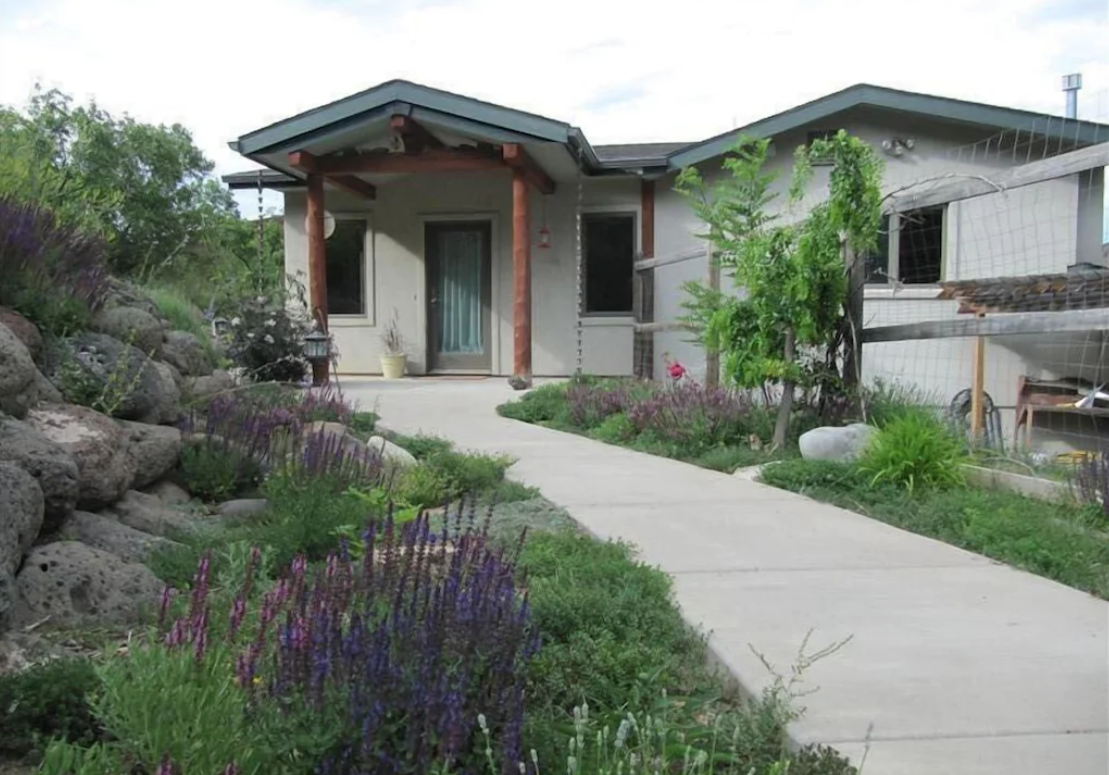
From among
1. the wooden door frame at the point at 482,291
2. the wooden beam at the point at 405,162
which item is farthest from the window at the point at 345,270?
the wooden beam at the point at 405,162

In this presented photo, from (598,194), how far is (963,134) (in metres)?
4.89

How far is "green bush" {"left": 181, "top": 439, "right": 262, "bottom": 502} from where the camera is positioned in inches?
198

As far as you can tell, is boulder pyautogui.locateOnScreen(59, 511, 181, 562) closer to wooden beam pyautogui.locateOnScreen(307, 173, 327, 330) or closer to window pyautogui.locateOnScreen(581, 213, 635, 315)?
wooden beam pyautogui.locateOnScreen(307, 173, 327, 330)

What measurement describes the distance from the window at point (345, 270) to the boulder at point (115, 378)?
940 cm

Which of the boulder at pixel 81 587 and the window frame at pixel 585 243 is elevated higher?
the window frame at pixel 585 243

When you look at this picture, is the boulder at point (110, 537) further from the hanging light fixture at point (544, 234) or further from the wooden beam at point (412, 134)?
the hanging light fixture at point (544, 234)

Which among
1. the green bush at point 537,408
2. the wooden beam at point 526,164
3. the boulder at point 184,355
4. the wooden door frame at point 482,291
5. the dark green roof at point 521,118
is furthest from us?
the wooden door frame at point 482,291

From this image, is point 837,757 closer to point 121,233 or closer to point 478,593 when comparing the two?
point 478,593

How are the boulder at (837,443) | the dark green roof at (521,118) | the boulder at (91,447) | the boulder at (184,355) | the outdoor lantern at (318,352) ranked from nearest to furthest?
1. the boulder at (91,447)
2. the boulder at (837,443)
3. the boulder at (184,355)
4. the outdoor lantern at (318,352)
5. the dark green roof at (521,118)

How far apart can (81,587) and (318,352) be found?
8049 mm

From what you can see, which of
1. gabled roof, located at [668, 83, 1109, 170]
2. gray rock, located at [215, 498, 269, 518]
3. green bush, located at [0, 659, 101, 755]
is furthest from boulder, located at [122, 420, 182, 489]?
gabled roof, located at [668, 83, 1109, 170]

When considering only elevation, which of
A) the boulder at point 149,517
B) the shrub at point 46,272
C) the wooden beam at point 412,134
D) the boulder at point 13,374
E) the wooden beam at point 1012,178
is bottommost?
the boulder at point 149,517

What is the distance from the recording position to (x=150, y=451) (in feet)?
15.5

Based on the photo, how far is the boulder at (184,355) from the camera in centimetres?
631
